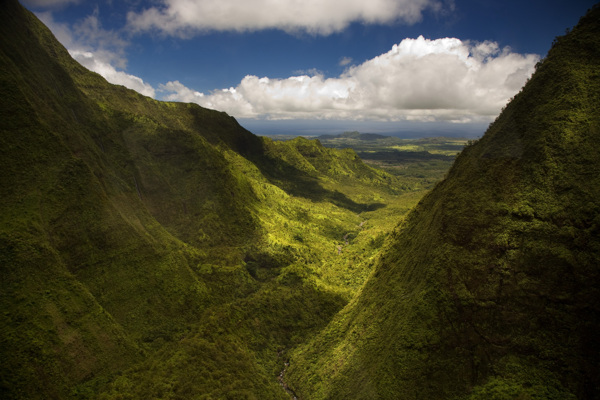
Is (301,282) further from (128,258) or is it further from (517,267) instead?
(517,267)

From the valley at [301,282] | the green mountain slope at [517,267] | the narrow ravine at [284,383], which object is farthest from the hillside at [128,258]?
the green mountain slope at [517,267]

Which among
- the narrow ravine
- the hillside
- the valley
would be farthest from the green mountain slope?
the hillside

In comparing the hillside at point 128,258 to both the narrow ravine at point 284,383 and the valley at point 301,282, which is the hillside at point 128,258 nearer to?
the valley at point 301,282

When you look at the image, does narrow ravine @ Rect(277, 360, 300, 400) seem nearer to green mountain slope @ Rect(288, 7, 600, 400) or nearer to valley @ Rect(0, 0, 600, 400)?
valley @ Rect(0, 0, 600, 400)

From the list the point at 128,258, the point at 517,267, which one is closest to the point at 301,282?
the point at 128,258

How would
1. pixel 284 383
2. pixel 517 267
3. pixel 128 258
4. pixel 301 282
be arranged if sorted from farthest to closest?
pixel 301 282 → pixel 128 258 → pixel 284 383 → pixel 517 267

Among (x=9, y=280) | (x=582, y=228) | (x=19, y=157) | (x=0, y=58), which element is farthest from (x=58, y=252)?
(x=582, y=228)

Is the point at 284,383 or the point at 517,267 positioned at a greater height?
the point at 517,267
